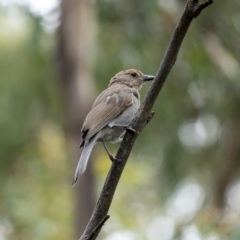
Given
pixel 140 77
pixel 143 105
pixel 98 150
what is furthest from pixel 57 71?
pixel 143 105

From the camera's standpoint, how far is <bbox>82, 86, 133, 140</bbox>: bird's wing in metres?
4.93

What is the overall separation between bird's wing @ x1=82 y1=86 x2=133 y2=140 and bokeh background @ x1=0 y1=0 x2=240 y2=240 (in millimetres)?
4664

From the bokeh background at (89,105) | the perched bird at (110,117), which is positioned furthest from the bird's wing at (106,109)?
the bokeh background at (89,105)

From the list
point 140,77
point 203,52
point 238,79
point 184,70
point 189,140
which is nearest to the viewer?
point 140,77

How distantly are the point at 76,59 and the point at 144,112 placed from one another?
8212mm

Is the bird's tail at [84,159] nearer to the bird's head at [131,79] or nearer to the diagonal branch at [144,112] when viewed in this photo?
the diagonal branch at [144,112]

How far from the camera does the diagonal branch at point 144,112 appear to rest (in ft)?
11.1

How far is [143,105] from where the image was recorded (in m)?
3.64

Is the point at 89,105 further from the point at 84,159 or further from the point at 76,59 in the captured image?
the point at 84,159

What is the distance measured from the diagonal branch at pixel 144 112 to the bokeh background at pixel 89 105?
6376mm

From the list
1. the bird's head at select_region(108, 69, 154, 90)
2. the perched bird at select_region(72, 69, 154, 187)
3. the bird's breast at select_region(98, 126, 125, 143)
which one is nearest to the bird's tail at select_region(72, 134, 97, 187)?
the perched bird at select_region(72, 69, 154, 187)

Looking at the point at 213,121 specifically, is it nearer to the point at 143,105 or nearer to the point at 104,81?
the point at 104,81

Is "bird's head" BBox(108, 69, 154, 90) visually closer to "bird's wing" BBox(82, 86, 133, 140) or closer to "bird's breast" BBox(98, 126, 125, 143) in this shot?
"bird's wing" BBox(82, 86, 133, 140)

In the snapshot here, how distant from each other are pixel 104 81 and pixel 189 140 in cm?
215
